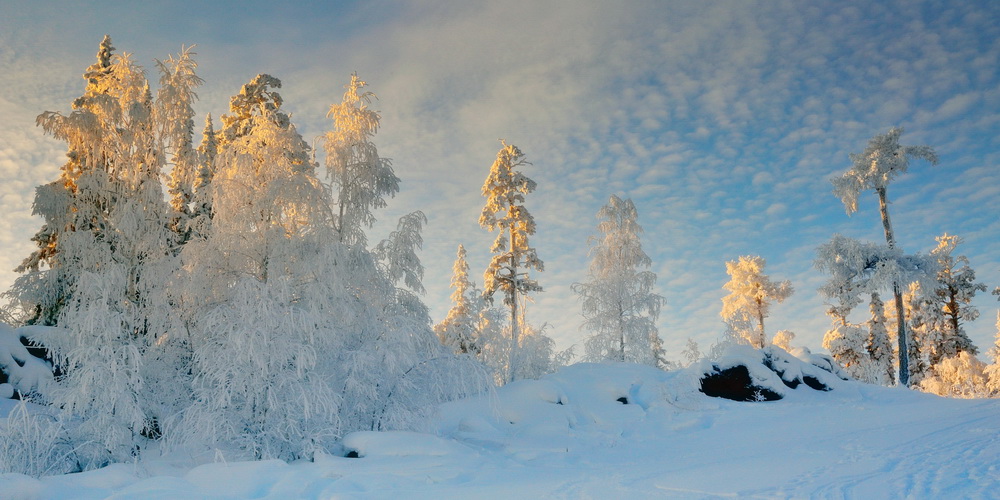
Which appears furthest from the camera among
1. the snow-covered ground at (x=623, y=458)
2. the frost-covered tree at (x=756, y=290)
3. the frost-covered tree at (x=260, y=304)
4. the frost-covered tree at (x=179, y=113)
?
the frost-covered tree at (x=756, y=290)

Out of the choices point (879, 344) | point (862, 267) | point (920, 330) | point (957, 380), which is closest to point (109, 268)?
→ point (862, 267)

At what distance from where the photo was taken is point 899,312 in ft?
63.2

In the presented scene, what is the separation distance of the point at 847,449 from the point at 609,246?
14198mm

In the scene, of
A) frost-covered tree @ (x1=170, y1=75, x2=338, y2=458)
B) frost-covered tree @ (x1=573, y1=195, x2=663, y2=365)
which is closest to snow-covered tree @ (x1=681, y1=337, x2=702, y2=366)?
frost-covered tree @ (x1=573, y1=195, x2=663, y2=365)

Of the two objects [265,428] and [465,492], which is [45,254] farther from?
[465,492]

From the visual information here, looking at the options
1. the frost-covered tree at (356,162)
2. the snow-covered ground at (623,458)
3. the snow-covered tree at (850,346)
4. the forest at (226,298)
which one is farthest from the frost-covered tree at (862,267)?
the frost-covered tree at (356,162)

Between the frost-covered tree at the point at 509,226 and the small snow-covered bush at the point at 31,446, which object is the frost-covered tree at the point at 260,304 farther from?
the frost-covered tree at the point at 509,226

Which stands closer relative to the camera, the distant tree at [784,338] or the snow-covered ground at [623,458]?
the snow-covered ground at [623,458]

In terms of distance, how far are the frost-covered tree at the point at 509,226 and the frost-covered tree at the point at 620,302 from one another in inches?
91.3

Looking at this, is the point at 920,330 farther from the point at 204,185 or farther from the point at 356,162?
the point at 204,185

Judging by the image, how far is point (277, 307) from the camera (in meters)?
9.04

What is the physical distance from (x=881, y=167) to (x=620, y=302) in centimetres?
1020

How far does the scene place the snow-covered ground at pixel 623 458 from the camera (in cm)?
652

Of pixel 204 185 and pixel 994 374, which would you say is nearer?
pixel 204 185
